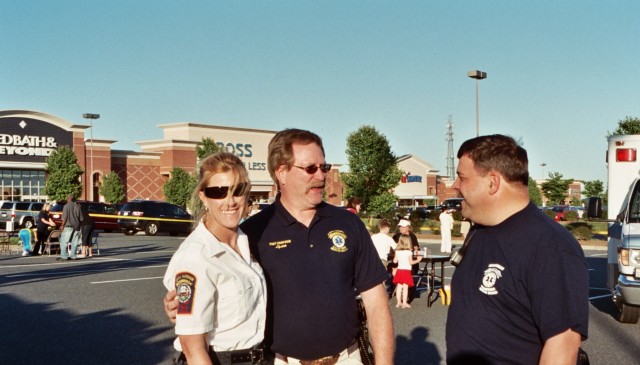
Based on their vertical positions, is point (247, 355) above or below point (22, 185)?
below

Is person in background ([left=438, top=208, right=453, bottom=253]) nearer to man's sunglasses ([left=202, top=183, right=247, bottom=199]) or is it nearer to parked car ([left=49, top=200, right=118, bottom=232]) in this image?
parked car ([left=49, top=200, right=118, bottom=232])

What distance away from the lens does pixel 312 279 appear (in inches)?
143

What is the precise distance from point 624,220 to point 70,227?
52.3 ft

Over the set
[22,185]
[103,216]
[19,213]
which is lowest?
[103,216]

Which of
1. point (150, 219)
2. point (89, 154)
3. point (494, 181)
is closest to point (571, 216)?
point (150, 219)

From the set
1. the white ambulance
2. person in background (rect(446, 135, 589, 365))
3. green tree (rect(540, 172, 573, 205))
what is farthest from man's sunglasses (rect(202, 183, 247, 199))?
green tree (rect(540, 172, 573, 205))

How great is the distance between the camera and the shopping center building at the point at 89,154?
63.7 metres

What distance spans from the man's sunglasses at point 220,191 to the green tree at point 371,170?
45093 mm

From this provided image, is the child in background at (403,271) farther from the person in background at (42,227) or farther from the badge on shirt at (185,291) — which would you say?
the person in background at (42,227)

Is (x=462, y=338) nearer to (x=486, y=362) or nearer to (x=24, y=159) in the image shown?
(x=486, y=362)

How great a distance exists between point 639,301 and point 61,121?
6272 centimetres

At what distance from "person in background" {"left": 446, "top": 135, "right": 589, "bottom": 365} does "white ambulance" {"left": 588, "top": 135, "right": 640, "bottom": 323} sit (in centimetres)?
757

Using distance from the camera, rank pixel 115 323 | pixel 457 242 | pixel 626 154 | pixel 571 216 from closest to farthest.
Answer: pixel 115 323, pixel 626 154, pixel 457 242, pixel 571 216

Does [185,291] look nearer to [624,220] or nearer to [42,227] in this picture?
[624,220]
